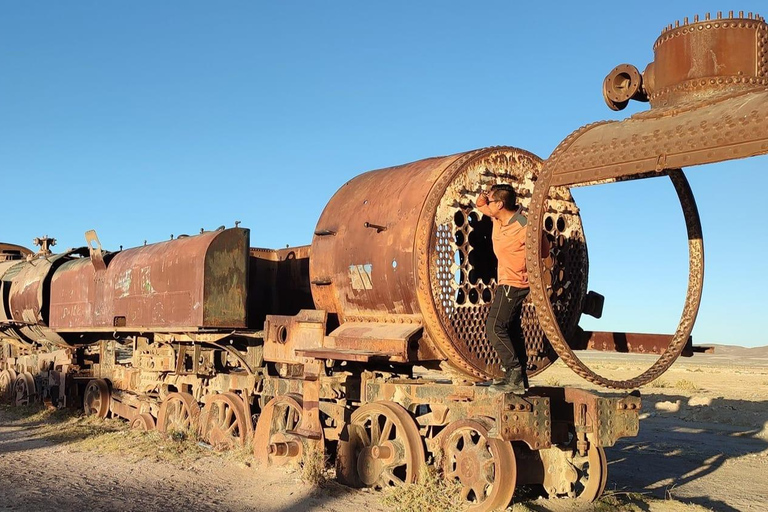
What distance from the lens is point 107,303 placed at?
1299cm

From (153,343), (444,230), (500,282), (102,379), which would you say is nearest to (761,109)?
(500,282)

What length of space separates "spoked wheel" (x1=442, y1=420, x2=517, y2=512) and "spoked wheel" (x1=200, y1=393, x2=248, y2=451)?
12.4 feet

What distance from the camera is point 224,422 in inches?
411

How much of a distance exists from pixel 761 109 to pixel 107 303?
10.9 meters

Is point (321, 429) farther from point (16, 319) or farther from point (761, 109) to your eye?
point (16, 319)

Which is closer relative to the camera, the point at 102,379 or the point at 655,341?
the point at 655,341

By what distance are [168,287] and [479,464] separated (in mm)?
6058

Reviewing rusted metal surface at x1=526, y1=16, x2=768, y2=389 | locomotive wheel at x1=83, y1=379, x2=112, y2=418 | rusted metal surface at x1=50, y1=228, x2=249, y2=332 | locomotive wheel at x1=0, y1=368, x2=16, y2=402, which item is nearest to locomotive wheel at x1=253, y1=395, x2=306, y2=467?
rusted metal surface at x1=50, y1=228, x2=249, y2=332

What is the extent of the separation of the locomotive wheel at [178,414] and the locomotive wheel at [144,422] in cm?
39

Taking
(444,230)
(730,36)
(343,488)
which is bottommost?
(343,488)

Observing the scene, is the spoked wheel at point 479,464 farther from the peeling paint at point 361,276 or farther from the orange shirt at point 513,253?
the peeling paint at point 361,276

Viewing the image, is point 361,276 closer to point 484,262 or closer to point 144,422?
point 484,262

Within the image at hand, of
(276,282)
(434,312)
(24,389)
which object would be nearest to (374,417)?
(434,312)

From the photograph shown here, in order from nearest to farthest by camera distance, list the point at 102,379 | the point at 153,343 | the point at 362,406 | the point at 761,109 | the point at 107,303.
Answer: the point at 761,109 < the point at 362,406 < the point at 153,343 < the point at 107,303 < the point at 102,379
